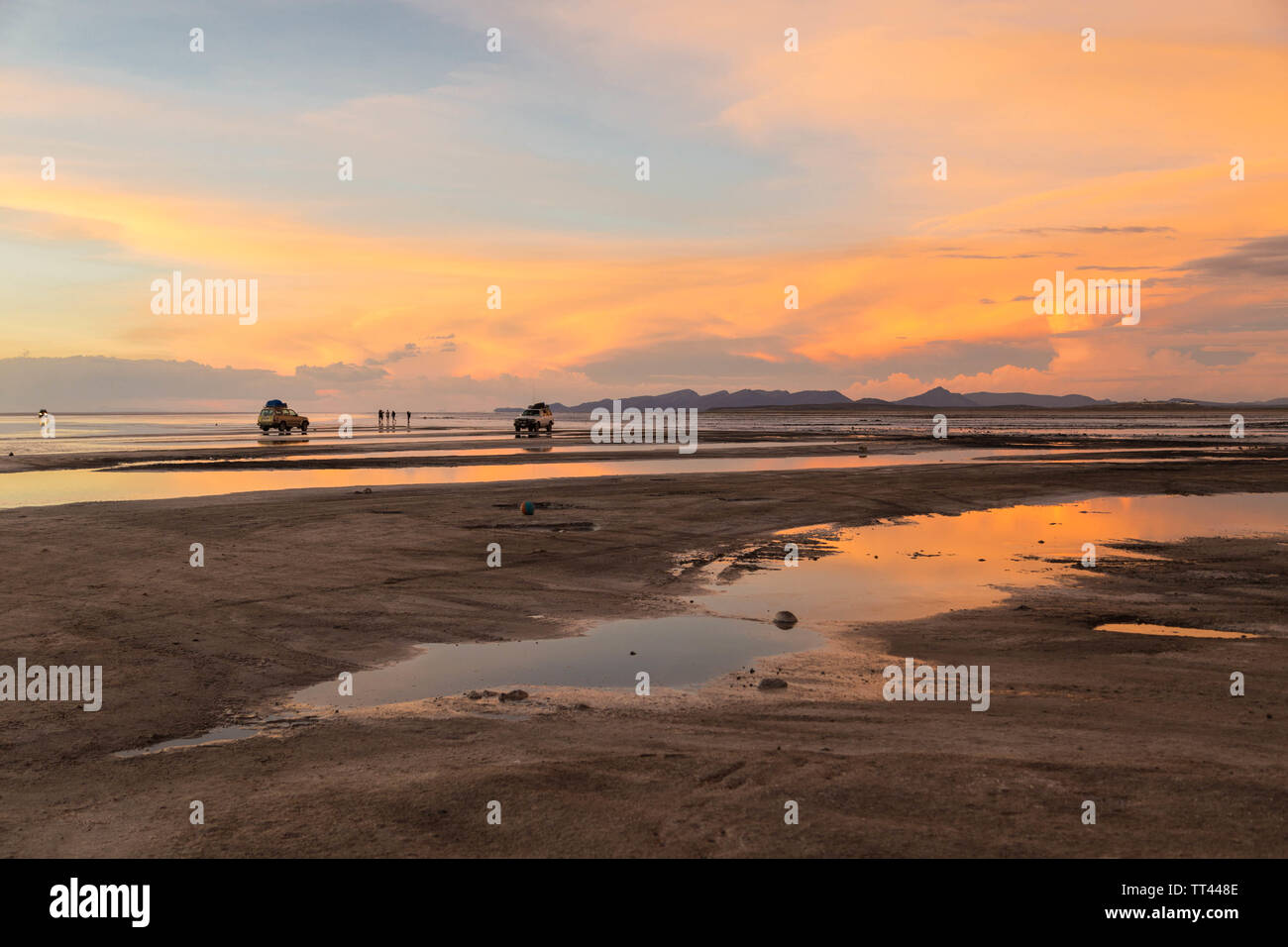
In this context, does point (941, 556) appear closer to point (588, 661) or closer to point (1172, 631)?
point (1172, 631)

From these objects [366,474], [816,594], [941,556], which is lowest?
[816,594]

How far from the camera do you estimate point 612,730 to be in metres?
7.14

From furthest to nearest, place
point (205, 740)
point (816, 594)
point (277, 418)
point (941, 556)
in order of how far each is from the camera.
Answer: point (277, 418)
point (941, 556)
point (816, 594)
point (205, 740)

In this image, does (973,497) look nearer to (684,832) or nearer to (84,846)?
(684,832)

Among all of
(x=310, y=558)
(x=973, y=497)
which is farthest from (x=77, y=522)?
(x=973, y=497)

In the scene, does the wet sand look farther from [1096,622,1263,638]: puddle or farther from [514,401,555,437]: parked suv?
[514,401,555,437]: parked suv

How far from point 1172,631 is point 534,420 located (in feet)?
218

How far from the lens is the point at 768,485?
93.6ft

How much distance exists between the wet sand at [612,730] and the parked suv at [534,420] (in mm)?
59377

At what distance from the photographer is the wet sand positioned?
525cm

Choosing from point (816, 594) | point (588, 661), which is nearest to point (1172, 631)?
point (816, 594)

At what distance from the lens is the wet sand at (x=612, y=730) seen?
525 centimetres

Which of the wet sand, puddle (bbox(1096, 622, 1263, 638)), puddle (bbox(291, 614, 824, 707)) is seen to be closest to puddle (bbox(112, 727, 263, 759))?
the wet sand

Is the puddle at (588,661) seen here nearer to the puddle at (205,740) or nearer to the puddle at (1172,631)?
the puddle at (205,740)
